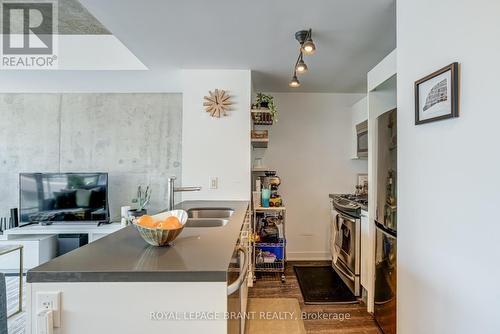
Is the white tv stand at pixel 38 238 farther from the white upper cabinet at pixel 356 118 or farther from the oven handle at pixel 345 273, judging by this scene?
the white upper cabinet at pixel 356 118

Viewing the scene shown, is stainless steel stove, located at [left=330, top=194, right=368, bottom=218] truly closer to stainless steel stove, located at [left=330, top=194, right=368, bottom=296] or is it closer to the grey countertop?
stainless steel stove, located at [left=330, top=194, right=368, bottom=296]

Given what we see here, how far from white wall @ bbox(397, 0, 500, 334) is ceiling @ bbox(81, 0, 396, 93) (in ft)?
1.41

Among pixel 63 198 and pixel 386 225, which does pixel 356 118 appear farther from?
pixel 63 198

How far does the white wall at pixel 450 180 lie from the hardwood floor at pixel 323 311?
724 millimetres

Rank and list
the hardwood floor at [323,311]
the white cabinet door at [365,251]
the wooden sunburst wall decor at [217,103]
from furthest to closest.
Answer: the wooden sunburst wall decor at [217,103]
the white cabinet door at [365,251]
the hardwood floor at [323,311]

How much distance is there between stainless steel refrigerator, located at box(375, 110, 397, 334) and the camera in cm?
182

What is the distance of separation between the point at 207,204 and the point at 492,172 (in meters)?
2.19

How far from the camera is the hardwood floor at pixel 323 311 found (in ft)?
7.18

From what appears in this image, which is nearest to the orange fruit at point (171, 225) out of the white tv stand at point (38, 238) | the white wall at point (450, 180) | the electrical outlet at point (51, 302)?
the electrical outlet at point (51, 302)

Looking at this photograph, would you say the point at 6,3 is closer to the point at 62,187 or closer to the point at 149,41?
the point at 149,41

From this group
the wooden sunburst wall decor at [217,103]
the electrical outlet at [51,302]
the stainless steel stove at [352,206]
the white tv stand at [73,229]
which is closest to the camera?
the electrical outlet at [51,302]

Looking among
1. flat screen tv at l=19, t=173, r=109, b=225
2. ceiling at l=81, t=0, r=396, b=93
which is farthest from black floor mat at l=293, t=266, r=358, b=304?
flat screen tv at l=19, t=173, r=109, b=225

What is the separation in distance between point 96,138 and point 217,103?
85.5 inches

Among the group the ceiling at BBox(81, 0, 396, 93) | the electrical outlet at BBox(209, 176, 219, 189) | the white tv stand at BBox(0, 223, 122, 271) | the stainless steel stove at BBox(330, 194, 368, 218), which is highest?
the ceiling at BBox(81, 0, 396, 93)
